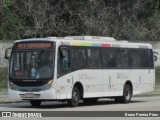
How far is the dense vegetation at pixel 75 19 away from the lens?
151 feet

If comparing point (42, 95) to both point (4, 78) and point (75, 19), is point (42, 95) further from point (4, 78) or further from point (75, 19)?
point (75, 19)

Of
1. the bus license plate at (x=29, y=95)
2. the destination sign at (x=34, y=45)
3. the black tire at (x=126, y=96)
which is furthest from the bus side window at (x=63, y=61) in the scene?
the black tire at (x=126, y=96)

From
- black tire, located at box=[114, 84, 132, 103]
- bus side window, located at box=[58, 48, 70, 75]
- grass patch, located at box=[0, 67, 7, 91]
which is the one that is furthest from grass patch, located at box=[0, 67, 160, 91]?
bus side window, located at box=[58, 48, 70, 75]

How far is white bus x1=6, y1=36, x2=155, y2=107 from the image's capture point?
2581cm

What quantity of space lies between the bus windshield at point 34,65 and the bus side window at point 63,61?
40 centimetres

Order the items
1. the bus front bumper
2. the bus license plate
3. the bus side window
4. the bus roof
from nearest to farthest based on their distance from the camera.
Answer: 1. the bus front bumper
2. the bus license plate
3. the bus side window
4. the bus roof

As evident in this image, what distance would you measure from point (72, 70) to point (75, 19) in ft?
71.4

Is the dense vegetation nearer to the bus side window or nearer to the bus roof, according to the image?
the bus roof

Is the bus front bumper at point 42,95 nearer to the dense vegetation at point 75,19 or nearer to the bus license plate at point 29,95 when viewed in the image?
the bus license plate at point 29,95

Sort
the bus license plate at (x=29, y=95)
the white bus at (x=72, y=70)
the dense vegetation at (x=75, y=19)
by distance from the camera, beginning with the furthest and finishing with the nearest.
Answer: the dense vegetation at (x=75, y=19) < the white bus at (x=72, y=70) < the bus license plate at (x=29, y=95)

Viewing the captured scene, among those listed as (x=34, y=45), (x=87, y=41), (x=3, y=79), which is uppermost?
(x=87, y=41)

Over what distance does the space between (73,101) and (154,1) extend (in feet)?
86.4

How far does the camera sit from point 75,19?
48.2m

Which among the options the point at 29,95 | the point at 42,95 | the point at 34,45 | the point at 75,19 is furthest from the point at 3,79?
the point at 42,95
